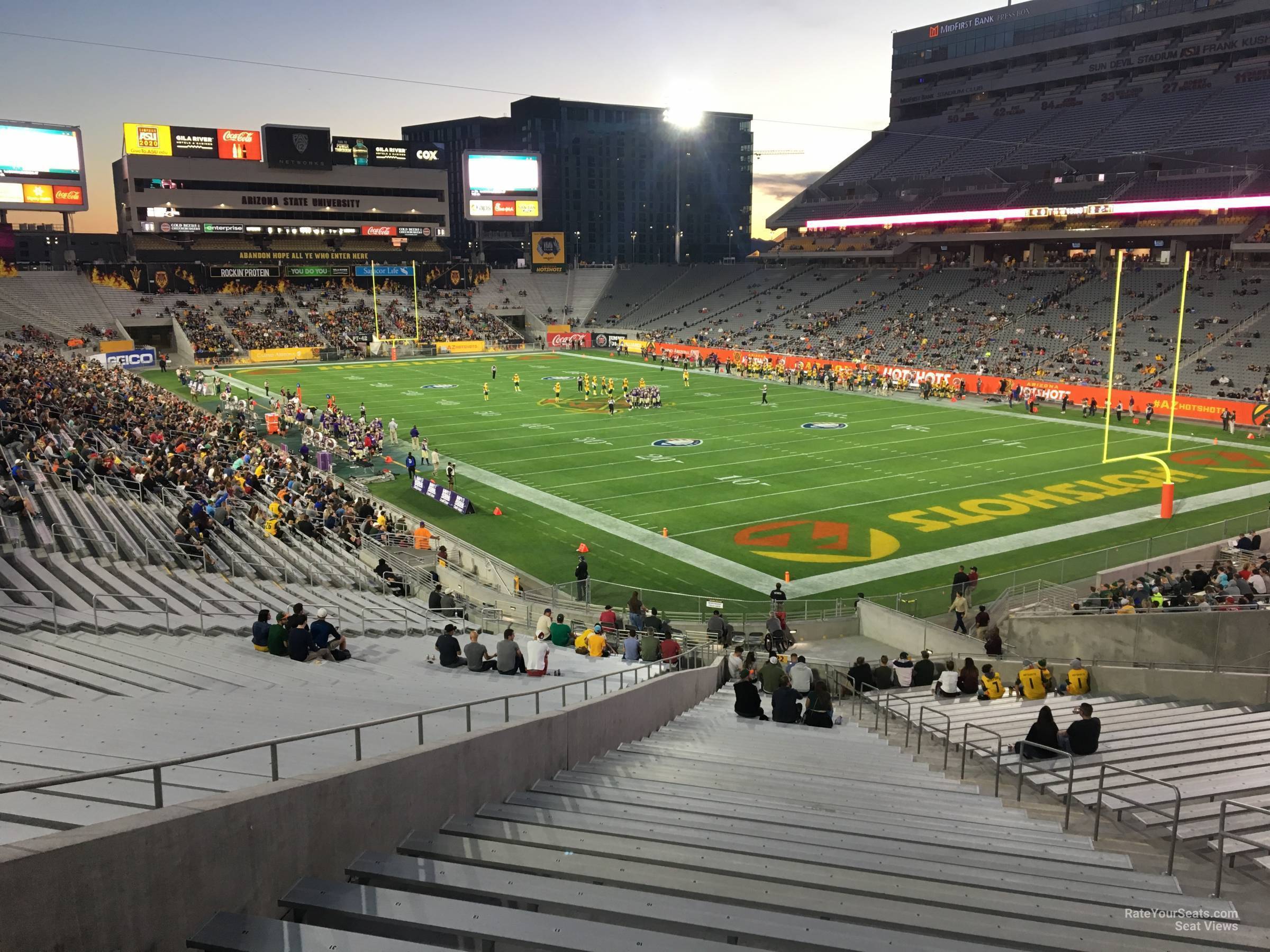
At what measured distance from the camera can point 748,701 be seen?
11.6 meters

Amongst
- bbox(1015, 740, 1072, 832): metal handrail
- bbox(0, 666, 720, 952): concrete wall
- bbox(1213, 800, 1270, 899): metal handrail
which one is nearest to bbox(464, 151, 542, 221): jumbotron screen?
bbox(1015, 740, 1072, 832): metal handrail

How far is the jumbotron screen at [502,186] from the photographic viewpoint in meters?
85.7

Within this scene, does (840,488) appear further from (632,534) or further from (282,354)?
(282,354)

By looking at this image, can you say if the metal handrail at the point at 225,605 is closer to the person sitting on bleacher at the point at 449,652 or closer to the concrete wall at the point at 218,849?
the person sitting on bleacher at the point at 449,652

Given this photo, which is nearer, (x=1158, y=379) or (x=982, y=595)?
(x=982, y=595)

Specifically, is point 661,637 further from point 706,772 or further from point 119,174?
point 119,174

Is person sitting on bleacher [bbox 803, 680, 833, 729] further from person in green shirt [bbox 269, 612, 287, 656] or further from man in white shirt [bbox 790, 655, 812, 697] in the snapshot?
person in green shirt [bbox 269, 612, 287, 656]

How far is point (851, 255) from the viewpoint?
3036 inches

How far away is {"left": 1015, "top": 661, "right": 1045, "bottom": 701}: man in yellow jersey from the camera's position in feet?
39.8

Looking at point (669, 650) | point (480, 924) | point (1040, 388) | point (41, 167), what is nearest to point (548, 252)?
point (41, 167)

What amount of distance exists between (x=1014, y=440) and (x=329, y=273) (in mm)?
62325

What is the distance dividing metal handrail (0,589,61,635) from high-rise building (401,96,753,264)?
420 ft

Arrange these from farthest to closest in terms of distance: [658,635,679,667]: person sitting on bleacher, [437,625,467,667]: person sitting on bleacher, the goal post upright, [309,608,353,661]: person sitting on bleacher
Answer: the goal post upright → [658,635,679,667]: person sitting on bleacher → [437,625,467,667]: person sitting on bleacher → [309,608,353,661]: person sitting on bleacher

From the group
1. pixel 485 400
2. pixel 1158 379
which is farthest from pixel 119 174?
pixel 1158 379
